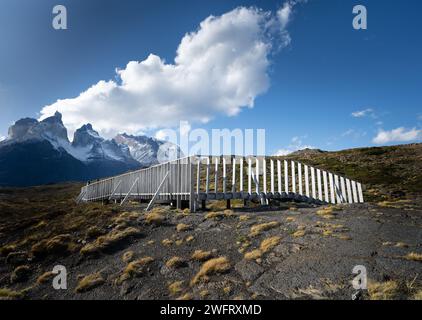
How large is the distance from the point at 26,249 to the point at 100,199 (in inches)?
902

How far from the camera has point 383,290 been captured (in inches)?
243

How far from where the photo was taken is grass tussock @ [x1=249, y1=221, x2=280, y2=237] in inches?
429

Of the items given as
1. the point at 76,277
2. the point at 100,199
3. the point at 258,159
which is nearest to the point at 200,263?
the point at 76,277

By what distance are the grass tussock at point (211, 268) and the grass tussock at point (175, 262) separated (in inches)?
30.8

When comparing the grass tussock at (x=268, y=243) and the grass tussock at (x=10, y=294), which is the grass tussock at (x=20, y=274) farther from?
the grass tussock at (x=268, y=243)

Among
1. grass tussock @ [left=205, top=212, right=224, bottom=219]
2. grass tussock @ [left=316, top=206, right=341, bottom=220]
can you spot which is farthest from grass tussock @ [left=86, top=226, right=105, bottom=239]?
grass tussock @ [left=316, top=206, right=341, bottom=220]

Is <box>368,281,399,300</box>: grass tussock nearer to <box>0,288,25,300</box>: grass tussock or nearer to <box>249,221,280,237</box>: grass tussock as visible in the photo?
<box>249,221,280,237</box>: grass tussock

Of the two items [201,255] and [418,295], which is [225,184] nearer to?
[201,255]

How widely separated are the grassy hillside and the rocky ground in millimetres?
18067

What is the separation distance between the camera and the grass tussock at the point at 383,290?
6.00m

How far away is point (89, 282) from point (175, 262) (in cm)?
267

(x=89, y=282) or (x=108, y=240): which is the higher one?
(x=108, y=240)

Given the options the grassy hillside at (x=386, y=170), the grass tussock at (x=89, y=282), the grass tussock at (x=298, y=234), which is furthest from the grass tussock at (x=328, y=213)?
the grassy hillside at (x=386, y=170)

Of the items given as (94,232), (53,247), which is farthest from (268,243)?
(53,247)
